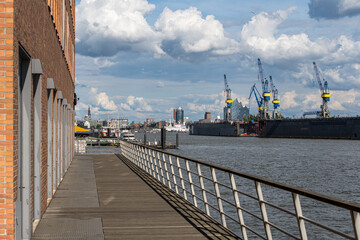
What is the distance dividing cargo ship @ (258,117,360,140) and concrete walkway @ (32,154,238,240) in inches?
6146

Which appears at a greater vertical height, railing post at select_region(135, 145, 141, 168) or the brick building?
the brick building

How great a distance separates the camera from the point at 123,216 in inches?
427

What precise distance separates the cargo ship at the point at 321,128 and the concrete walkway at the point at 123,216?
156m

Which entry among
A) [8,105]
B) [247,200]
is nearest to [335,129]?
[247,200]

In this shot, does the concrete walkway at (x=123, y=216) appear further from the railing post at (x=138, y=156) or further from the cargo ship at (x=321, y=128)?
the cargo ship at (x=321, y=128)

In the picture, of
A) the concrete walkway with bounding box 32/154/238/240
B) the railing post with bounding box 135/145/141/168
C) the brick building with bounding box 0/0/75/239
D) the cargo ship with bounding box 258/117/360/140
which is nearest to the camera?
the brick building with bounding box 0/0/75/239

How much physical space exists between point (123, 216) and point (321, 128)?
171 m

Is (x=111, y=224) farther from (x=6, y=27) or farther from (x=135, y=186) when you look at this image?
(x=135, y=186)

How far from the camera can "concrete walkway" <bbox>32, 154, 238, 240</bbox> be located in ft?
29.1

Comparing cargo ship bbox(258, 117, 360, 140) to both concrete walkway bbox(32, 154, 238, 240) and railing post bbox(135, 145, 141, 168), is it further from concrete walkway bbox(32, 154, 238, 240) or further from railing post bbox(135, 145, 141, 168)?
concrete walkway bbox(32, 154, 238, 240)

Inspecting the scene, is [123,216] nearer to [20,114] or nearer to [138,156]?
[20,114]

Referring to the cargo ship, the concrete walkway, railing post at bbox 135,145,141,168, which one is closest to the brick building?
the concrete walkway

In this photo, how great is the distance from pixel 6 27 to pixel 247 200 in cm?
2354

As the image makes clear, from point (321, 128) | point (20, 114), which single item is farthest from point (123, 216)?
point (321, 128)
